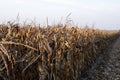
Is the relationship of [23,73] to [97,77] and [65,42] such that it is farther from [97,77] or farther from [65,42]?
[97,77]

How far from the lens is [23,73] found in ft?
16.8

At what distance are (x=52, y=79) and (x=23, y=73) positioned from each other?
3.96ft

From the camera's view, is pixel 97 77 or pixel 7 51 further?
pixel 97 77

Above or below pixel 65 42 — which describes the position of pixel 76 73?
below

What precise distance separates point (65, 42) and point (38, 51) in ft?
5.60

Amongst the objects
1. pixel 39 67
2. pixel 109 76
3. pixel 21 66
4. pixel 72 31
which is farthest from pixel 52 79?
pixel 109 76

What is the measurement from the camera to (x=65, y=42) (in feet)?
23.7

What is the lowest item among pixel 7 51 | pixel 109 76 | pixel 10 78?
pixel 109 76

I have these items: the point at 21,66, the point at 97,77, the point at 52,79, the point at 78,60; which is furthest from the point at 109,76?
the point at 21,66

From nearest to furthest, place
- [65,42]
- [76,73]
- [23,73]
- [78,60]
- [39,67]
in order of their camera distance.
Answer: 1. [23,73]
2. [39,67]
3. [65,42]
4. [76,73]
5. [78,60]

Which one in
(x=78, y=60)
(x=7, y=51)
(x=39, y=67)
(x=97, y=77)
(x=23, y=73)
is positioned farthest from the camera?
(x=97, y=77)

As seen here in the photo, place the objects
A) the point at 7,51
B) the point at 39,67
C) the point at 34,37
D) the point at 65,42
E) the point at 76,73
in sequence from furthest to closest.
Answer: the point at 76,73
the point at 65,42
the point at 34,37
the point at 39,67
the point at 7,51

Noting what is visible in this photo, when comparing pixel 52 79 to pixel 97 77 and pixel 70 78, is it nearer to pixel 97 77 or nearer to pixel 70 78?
pixel 70 78

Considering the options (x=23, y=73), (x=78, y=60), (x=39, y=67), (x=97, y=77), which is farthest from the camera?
(x=97, y=77)
